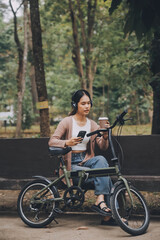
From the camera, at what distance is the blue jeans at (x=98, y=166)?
4902 millimetres

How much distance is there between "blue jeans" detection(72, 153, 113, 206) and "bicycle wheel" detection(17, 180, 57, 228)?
46 centimetres

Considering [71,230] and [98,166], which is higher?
[98,166]

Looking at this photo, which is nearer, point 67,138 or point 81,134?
point 81,134

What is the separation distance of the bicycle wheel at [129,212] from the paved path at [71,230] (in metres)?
0.10

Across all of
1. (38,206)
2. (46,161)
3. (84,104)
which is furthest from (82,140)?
(46,161)

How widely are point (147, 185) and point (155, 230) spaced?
874mm

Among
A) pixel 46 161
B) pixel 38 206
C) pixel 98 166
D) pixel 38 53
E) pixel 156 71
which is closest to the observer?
pixel 98 166

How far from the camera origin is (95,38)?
18.9m

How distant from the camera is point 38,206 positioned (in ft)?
17.1

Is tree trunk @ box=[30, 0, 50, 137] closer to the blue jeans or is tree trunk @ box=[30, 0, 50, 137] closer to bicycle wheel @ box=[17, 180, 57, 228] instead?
the blue jeans

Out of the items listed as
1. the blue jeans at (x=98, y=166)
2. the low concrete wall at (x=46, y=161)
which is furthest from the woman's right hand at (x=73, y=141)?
the low concrete wall at (x=46, y=161)

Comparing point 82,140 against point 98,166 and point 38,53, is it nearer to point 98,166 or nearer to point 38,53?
point 98,166

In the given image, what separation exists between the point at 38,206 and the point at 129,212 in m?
1.18

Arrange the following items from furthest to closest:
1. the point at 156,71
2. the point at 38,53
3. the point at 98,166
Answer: the point at 156,71
the point at 38,53
the point at 98,166
